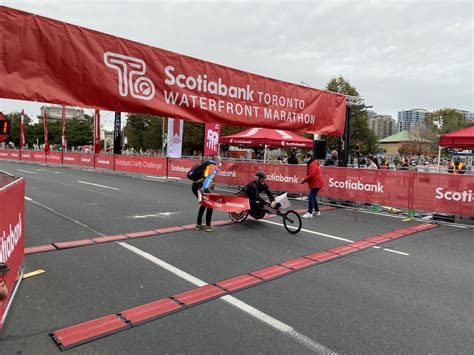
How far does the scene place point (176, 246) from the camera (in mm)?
6746

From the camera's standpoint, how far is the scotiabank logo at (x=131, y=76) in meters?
5.53

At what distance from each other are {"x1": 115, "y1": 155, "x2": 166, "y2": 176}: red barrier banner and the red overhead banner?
16.1 meters

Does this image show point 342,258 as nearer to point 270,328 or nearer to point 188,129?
point 270,328

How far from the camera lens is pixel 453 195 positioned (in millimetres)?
10094

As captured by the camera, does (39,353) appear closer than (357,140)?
Yes

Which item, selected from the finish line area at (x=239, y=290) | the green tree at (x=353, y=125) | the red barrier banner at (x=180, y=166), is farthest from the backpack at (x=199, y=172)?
the green tree at (x=353, y=125)

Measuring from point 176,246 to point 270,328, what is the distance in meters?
3.38

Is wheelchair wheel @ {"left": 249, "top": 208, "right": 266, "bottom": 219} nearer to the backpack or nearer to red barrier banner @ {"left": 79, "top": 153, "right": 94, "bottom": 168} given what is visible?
the backpack

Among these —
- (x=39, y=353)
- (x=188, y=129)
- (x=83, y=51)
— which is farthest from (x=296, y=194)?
(x=188, y=129)

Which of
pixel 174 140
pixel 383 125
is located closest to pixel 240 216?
pixel 174 140

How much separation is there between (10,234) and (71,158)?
32659 millimetres

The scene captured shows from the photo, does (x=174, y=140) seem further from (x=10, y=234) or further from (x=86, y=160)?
(x=10, y=234)

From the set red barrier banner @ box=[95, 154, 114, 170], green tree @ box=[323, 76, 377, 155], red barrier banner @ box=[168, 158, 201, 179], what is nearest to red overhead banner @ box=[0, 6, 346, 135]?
red barrier banner @ box=[168, 158, 201, 179]

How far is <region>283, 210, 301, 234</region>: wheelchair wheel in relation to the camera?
808cm
